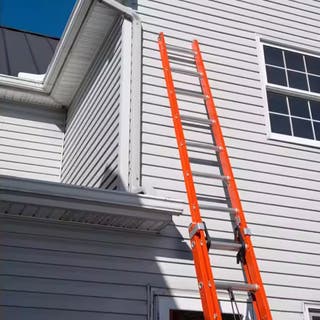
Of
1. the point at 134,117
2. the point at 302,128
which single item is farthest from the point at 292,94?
the point at 134,117

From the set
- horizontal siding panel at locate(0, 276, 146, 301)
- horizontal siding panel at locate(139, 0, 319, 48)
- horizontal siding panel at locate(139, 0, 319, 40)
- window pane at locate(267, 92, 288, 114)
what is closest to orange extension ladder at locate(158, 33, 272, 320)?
horizontal siding panel at locate(139, 0, 319, 48)

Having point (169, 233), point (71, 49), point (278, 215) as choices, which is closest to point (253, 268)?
point (169, 233)

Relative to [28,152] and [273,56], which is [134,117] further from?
[28,152]

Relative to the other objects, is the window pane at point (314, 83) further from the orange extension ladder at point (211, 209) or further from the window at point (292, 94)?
the orange extension ladder at point (211, 209)

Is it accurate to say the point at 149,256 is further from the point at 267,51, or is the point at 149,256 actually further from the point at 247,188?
the point at 267,51

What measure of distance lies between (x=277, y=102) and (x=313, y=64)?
909 mm

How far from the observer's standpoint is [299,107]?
6430 millimetres

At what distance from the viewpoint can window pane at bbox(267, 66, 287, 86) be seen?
6469 millimetres

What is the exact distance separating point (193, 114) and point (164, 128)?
45cm

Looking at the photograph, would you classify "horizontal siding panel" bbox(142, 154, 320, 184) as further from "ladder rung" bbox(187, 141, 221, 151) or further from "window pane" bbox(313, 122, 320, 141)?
"window pane" bbox(313, 122, 320, 141)

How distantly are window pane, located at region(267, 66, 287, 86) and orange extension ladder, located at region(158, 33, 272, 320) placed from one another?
1065mm

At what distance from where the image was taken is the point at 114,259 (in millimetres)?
4621

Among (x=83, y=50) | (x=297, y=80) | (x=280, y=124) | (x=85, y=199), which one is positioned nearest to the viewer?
(x=85, y=199)

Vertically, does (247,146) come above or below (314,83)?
below
